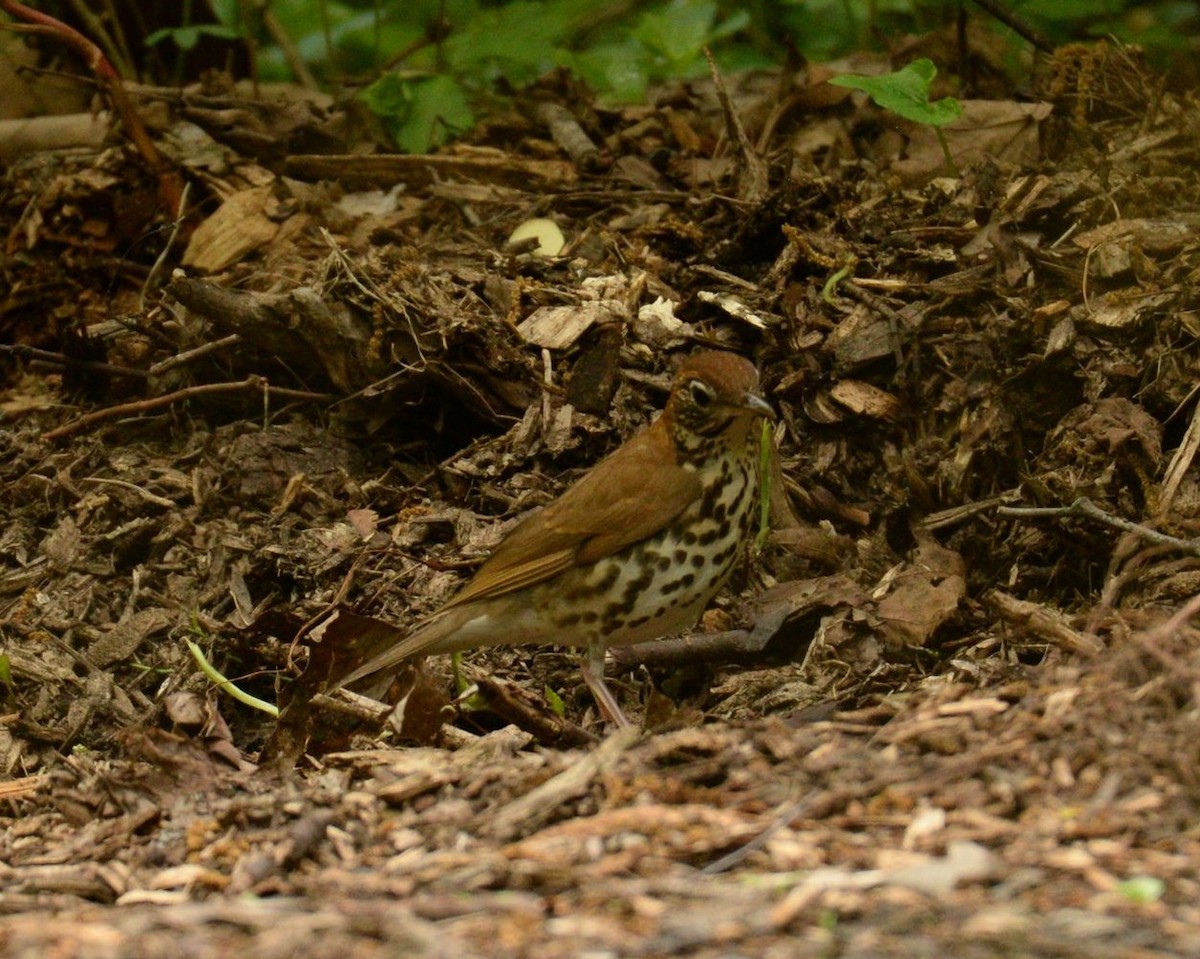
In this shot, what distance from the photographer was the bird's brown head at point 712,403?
4.25 m

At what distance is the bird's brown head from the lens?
4250mm

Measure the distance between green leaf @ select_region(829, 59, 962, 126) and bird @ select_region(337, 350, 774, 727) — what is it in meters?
1.11

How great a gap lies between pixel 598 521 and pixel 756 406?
1.87ft

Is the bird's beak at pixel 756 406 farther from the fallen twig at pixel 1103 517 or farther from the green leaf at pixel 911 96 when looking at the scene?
the green leaf at pixel 911 96

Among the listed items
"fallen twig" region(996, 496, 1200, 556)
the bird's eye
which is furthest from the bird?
"fallen twig" region(996, 496, 1200, 556)

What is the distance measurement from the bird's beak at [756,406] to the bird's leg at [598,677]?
817mm

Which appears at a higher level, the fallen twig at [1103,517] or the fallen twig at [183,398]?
the fallen twig at [183,398]

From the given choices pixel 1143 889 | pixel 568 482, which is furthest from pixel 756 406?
pixel 1143 889

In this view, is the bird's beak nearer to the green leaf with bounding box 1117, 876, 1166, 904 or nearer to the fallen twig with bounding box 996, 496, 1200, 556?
the fallen twig with bounding box 996, 496, 1200, 556

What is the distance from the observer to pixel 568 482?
5.07 metres

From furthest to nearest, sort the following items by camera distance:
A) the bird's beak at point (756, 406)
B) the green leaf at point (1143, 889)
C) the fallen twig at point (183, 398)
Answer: the fallen twig at point (183, 398) < the bird's beak at point (756, 406) < the green leaf at point (1143, 889)

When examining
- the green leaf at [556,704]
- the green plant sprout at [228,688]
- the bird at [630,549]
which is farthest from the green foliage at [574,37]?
the green plant sprout at [228,688]

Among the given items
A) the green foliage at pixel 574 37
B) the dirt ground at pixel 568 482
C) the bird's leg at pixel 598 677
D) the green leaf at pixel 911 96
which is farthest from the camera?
the green foliage at pixel 574 37

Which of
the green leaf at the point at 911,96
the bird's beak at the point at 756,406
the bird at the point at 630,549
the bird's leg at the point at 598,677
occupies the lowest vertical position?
the bird's leg at the point at 598,677
